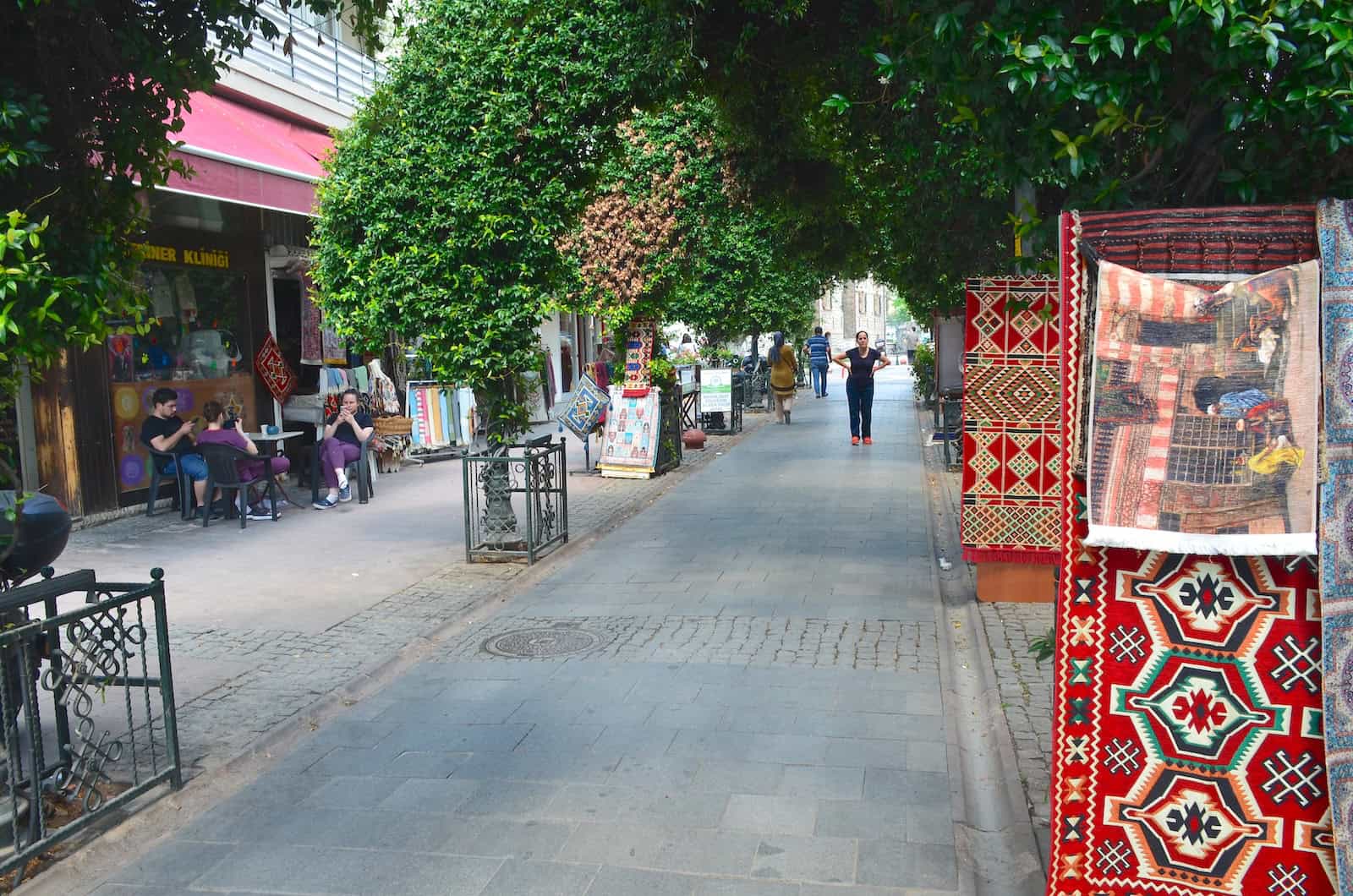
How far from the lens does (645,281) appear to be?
→ 13.8 m

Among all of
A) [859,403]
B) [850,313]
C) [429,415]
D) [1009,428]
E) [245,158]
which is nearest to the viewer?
[1009,428]

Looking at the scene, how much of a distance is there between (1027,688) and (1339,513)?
3125mm

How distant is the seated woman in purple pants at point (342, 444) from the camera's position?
504 inches

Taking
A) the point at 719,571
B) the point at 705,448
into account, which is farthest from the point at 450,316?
the point at 705,448

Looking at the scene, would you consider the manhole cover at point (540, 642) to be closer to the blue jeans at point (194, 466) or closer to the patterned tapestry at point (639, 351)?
the blue jeans at point (194, 466)

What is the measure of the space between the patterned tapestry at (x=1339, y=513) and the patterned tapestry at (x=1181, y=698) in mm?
66

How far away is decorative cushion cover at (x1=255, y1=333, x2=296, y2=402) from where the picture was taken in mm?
14562

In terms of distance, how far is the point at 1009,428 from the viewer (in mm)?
7195

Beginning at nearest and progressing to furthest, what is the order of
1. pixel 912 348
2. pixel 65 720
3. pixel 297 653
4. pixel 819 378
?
pixel 65 720
pixel 297 653
pixel 819 378
pixel 912 348

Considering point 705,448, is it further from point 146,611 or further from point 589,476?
point 146,611

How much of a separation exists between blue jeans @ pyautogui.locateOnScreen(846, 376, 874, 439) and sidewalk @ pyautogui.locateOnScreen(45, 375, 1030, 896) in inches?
371

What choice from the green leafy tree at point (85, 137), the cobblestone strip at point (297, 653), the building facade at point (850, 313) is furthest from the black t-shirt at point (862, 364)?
the building facade at point (850, 313)

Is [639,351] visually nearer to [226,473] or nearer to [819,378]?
[226,473]

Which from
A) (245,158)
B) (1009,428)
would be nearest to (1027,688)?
(1009,428)
